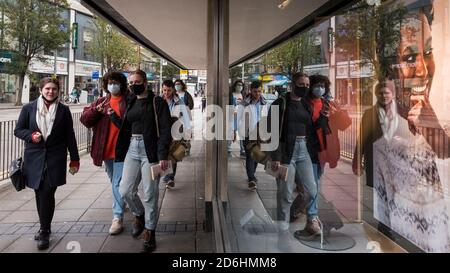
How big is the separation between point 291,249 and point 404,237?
75cm

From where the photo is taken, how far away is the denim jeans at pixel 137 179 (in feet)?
13.2

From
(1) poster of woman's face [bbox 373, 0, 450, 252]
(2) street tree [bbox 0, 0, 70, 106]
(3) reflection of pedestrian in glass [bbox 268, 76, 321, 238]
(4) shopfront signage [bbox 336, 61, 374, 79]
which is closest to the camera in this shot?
(1) poster of woman's face [bbox 373, 0, 450, 252]

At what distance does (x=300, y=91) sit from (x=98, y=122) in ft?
8.87

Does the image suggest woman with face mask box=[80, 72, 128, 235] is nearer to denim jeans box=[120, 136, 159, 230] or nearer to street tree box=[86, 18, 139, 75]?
denim jeans box=[120, 136, 159, 230]

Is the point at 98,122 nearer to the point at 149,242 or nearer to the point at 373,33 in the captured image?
the point at 149,242

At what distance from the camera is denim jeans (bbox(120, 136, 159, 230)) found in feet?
13.2

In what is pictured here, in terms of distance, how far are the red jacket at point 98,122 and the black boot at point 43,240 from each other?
95 cm

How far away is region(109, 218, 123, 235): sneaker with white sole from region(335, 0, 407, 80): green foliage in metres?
3.18

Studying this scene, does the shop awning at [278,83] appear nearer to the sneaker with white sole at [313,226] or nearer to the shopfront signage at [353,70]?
the shopfront signage at [353,70]

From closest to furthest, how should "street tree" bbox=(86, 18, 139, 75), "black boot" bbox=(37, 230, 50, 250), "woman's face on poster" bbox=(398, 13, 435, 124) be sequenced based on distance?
"woman's face on poster" bbox=(398, 13, 435, 124) < "black boot" bbox=(37, 230, 50, 250) < "street tree" bbox=(86, 18, 139, 75)

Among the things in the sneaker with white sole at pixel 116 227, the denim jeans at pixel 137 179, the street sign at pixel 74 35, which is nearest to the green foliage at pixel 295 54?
the denim jeans at pixel 137 179

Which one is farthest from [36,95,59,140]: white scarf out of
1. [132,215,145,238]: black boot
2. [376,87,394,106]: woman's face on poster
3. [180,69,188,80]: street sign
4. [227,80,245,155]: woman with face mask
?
[180,69,188,80]: street sign

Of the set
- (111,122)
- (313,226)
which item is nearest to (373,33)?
(313,226)

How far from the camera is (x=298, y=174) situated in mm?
2949
